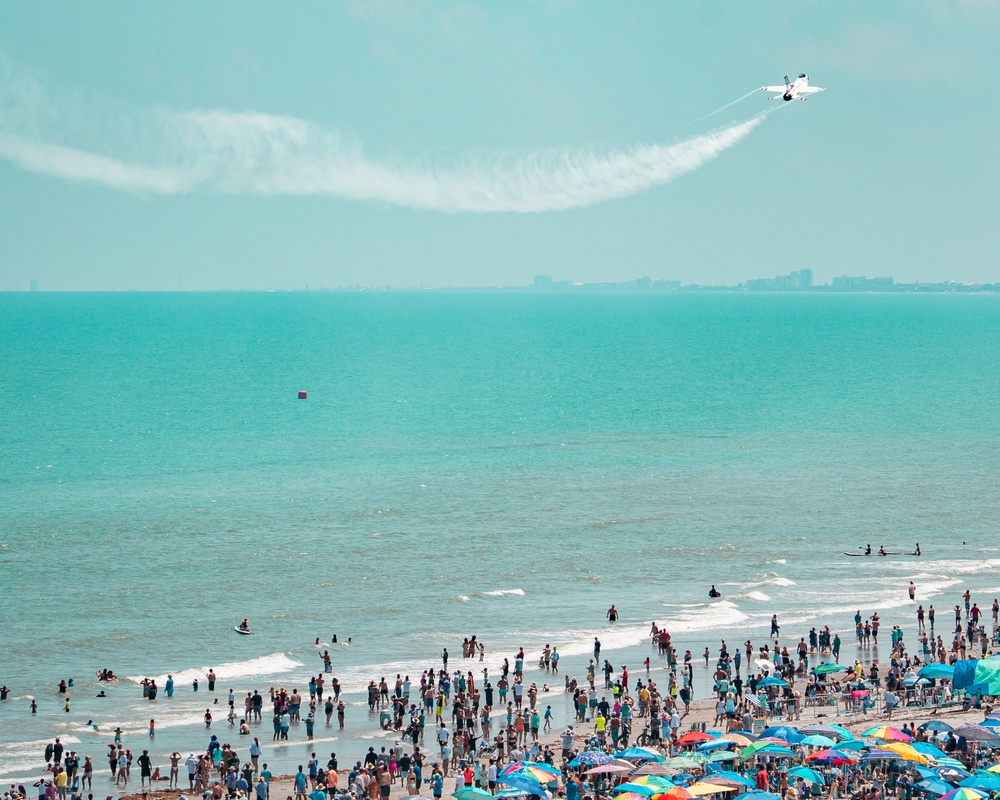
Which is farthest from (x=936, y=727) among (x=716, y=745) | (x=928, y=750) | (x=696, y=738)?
(x=696, y=738)

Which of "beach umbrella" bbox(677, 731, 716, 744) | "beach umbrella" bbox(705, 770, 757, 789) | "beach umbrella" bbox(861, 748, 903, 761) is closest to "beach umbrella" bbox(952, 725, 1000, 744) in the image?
"beach umbrella" bbox(861, 748, 903, 761)

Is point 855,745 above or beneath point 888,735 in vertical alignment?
beneath

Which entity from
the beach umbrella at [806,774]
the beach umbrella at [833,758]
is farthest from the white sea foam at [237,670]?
the beach umbrella at [806,774]

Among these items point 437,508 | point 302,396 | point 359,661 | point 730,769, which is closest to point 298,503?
point 437,508

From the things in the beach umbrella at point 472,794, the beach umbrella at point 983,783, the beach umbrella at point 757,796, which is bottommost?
the beach umbrella at point 472,794

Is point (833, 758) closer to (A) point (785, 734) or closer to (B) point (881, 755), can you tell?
(B) point (881, 755)

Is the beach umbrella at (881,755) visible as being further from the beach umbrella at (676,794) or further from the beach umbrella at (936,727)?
the beach umbrella at (676,794)
